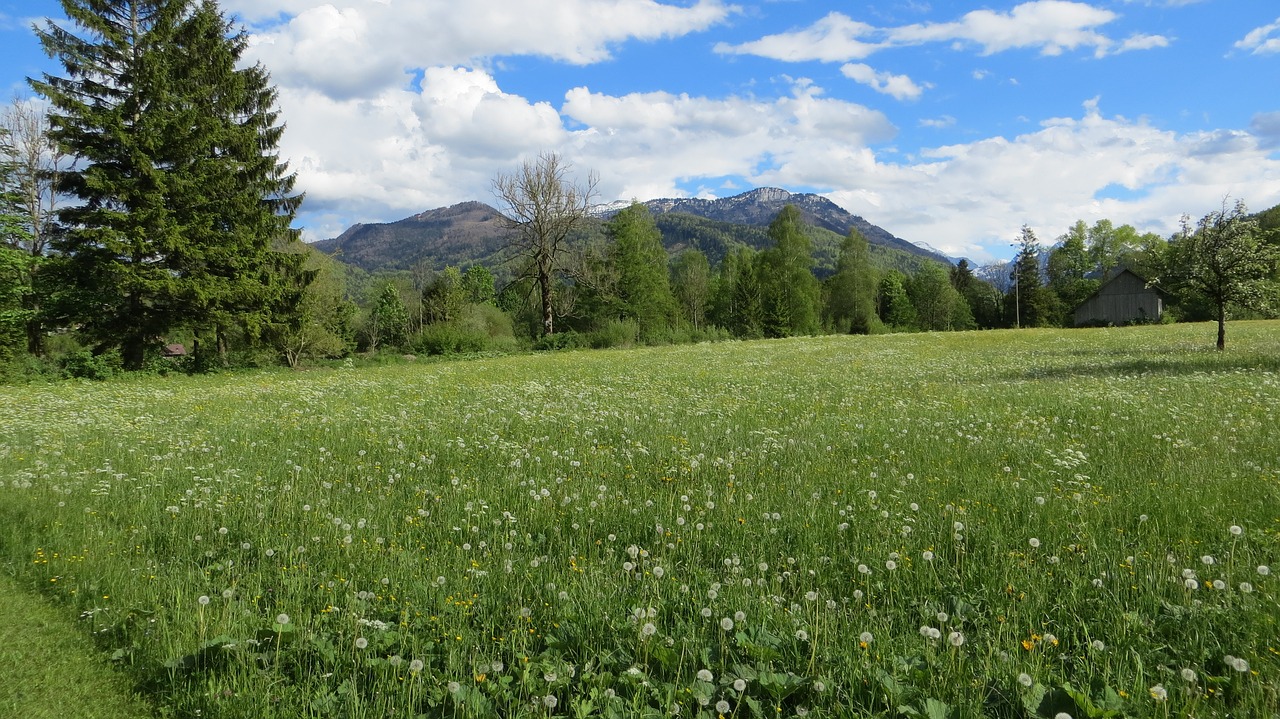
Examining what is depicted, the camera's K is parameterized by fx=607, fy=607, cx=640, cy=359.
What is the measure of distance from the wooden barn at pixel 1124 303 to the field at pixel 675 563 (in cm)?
8321

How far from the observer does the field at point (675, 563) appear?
3244mm

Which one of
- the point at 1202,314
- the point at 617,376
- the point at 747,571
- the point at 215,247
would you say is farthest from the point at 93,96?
the point at 1202,314

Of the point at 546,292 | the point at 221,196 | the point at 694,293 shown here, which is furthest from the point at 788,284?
the point at 221,196

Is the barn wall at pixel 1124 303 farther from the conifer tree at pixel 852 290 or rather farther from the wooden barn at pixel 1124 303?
the conifer tree at pixel 852 290

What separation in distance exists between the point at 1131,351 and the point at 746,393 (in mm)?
21799

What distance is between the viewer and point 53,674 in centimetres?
359

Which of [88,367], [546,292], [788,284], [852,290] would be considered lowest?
[88,367]

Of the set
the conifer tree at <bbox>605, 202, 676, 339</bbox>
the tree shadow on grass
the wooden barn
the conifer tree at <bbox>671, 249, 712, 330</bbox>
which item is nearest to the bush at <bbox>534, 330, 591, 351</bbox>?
the conifer tree at <bbox>605, 202, 676, 339</bbox>

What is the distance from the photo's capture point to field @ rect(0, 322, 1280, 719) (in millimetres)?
3244

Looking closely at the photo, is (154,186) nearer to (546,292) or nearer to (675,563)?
(546,292)

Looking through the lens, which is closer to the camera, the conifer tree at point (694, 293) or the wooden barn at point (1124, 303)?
the wooden barn at point (1124, 303)

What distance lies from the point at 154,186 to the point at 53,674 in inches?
1134

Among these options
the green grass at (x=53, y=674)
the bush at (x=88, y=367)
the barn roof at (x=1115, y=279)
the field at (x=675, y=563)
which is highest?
the barn roof at (x=1115, y=279)

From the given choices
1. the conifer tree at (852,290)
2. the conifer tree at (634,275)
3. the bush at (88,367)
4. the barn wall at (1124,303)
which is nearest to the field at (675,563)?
the bush at (88,367)
